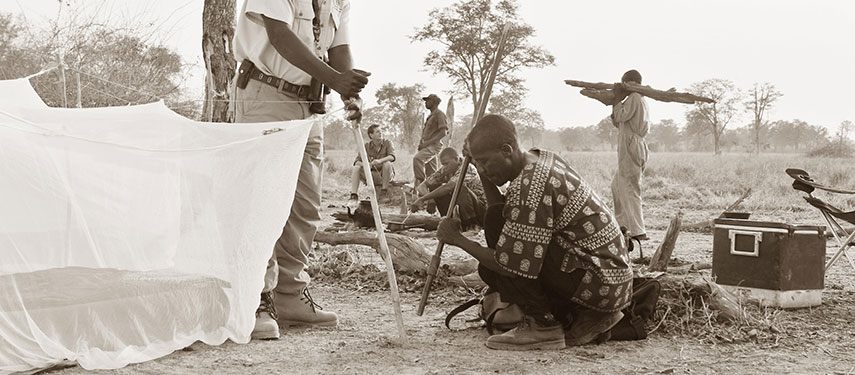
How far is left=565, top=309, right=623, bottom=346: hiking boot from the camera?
3322mm

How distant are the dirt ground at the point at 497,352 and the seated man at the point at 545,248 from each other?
0.12 meters

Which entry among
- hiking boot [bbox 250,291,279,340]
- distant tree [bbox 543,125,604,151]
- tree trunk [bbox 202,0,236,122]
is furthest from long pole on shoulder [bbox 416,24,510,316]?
distant tree [bbox 543,125,604,151]

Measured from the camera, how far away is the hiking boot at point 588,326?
3.32 m

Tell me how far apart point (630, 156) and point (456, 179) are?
1.54 metres

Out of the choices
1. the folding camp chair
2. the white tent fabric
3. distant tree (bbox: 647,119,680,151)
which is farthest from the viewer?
distant tree (bbox: 647,119,680,151)

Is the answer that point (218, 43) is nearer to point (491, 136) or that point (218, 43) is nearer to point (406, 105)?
point (491, 136)

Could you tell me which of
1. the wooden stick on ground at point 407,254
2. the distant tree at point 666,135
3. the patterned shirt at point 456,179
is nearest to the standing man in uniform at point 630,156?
the patterned shirt at point 456,179

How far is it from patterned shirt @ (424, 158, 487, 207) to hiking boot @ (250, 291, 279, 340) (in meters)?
3.51

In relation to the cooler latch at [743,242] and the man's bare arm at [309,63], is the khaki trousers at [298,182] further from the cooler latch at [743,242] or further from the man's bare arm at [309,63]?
the cooler latch at [743,242]

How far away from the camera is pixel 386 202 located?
11094 mm

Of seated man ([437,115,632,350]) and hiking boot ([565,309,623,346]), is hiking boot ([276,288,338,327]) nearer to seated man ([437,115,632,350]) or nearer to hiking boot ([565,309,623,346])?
seated man ([437,115,632,350])

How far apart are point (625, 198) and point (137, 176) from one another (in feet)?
15.3

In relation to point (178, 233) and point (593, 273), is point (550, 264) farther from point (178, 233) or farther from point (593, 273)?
point (178, 233)

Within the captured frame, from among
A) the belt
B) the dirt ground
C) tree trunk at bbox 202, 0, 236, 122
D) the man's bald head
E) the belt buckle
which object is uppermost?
tree trunk at bbox 202, 0, 236, 122
